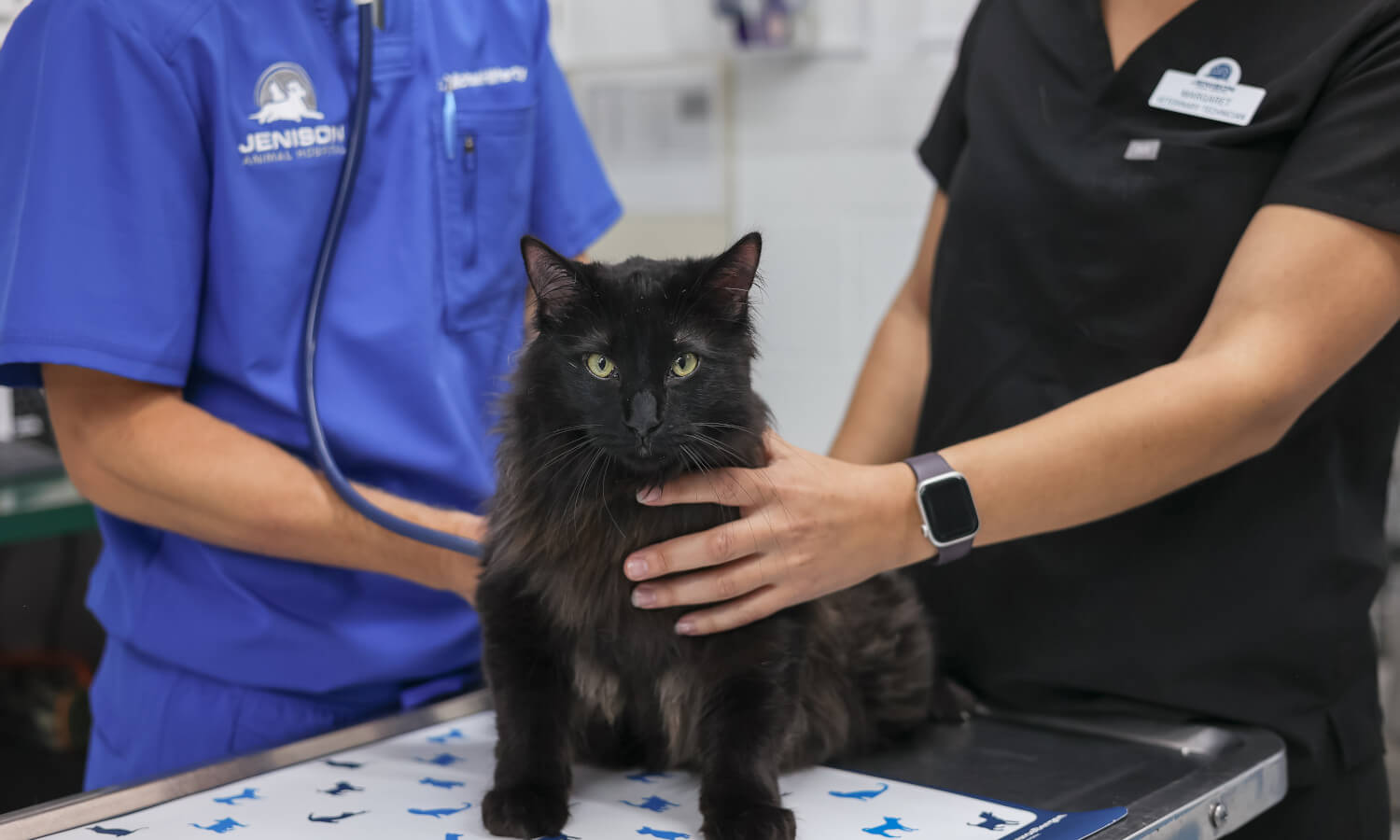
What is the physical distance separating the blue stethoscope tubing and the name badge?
2.86 ft

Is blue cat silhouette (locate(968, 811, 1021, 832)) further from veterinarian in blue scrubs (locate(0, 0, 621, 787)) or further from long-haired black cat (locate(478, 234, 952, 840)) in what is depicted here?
veterinarian in blue scrubs (locate(0, 0, 621, 787))

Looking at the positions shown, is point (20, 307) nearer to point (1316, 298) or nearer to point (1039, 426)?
point (1039, 426)

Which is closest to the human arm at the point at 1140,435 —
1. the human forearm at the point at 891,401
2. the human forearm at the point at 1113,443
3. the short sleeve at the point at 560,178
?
the human forearm at the point at 1113,443

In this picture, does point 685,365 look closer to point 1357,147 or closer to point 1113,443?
point 1113,443

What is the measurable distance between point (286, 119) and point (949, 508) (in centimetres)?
80

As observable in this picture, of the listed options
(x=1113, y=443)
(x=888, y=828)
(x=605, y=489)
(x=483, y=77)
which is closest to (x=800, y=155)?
(x=483, y=77)

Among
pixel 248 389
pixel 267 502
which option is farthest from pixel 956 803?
pixel 248 389

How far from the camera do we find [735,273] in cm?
104

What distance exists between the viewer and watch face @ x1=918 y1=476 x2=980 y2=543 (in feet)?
3.54

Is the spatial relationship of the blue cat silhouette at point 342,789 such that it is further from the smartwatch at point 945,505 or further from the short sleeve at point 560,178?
the short sleeve at point 560,178

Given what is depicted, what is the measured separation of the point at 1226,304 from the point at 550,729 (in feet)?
2.56

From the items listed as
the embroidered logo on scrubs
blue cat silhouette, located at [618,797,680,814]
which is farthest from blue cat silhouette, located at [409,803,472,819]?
the embroidered logo on scrubs

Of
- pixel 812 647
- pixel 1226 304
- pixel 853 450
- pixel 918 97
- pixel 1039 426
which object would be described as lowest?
pixel 812 647

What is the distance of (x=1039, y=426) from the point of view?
111 cm
